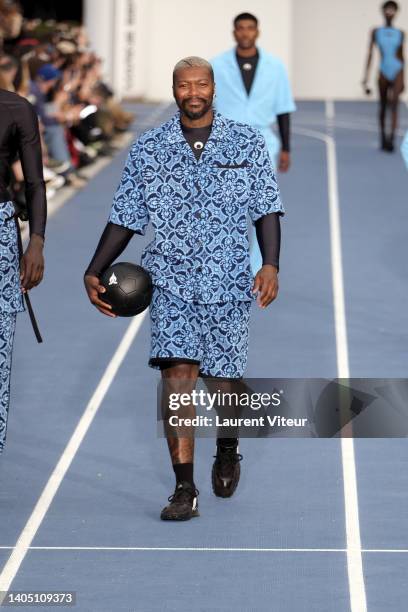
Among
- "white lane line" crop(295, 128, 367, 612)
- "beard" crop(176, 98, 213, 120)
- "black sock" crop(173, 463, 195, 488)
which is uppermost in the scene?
"beard" crop(176, 98, 213, 120)

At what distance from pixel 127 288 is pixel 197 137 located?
2.27 ft

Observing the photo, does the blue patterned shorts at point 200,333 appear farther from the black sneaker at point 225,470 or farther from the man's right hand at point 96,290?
the black sneaker at point 225,470

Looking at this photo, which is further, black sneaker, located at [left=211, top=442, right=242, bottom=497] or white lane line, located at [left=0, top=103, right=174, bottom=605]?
black sneaker, located at [left=211, top=442, right=242, bottom=497]

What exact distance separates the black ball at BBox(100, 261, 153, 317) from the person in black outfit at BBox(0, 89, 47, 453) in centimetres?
32

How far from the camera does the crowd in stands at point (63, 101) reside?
59.7 ft

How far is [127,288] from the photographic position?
271 inches

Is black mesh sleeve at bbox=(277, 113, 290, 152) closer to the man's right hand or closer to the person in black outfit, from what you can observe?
the person in black outfit

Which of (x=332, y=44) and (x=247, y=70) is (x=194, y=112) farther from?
(x=332, y=44)

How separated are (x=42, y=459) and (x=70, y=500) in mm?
730

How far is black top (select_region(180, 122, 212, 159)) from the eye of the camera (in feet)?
22.9

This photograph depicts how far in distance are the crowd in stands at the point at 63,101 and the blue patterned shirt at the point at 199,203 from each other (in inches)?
318

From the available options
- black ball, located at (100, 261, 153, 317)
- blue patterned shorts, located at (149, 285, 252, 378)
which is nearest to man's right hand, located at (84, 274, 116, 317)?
black ball, located at (100, 261, 153, 317)

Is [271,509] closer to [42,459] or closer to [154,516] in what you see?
[154,516]

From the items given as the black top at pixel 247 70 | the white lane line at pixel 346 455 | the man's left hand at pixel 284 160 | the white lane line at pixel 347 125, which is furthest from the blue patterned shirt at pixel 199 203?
the white lane line at pixel 347 125
